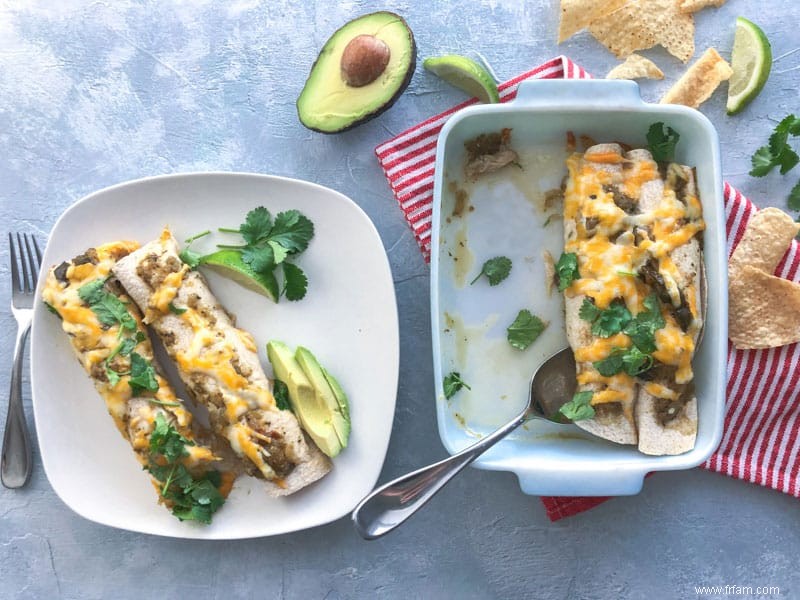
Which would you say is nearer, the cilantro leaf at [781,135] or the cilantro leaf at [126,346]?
the cilantro leaf at [126,346]

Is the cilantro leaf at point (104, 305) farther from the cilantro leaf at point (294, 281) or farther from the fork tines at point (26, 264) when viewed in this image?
the cilantro leaf at point (294, 281)

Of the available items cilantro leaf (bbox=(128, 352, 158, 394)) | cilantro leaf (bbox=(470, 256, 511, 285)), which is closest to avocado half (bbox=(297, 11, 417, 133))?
cilantro leaf (bbox=(470, 256, 511, 285))

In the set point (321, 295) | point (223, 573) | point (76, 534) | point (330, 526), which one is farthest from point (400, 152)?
point (76, 534)

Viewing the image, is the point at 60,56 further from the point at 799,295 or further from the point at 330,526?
the point at 799,295

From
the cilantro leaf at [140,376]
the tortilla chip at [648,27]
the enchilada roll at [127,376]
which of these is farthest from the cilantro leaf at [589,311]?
the cilantro leaf at [140,376]

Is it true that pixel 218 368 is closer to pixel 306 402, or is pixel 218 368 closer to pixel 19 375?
pixel 306 402
